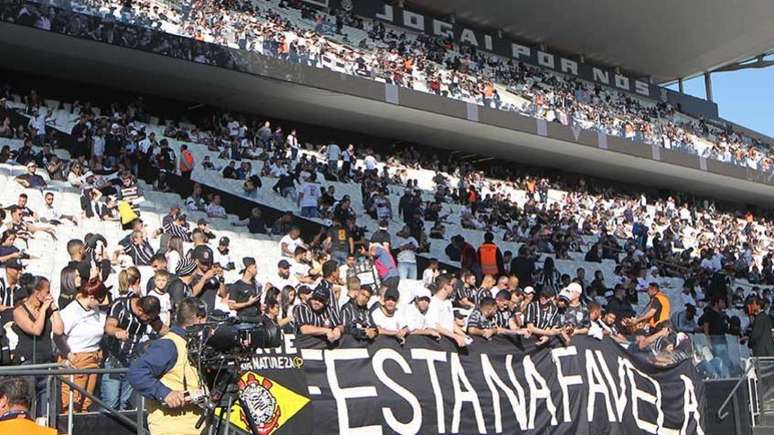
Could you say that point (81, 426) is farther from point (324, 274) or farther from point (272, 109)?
point (272, 109)

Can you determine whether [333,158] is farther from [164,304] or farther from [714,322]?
[164,304]

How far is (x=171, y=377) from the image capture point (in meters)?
5.38

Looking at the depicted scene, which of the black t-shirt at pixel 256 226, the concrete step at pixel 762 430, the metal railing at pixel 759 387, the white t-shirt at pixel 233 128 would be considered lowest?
the concrete step at pixel 762 430

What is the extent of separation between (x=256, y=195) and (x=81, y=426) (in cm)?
1221

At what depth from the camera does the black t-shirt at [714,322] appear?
1404 centimetres

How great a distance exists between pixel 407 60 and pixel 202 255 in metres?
17.8

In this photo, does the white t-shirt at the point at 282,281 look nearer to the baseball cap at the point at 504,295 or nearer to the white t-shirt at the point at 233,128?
the baseball cap at the point at 504,295

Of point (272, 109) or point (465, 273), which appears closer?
point (465, 273)

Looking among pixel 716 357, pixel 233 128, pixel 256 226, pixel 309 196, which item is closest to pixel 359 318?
pixel 716 357

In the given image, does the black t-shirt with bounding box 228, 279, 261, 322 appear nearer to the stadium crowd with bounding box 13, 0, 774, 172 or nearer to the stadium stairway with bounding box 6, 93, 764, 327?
the stadium stairway with bounding box 6, 93, 764, 327

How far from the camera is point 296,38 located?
81.7 ft

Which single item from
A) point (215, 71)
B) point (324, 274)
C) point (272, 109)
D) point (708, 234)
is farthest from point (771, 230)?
point (324, 274)

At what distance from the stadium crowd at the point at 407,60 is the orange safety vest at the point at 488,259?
932cm

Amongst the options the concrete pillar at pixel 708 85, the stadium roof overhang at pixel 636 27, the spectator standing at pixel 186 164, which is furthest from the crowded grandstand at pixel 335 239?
the concrete pillar at pixel 708 85
